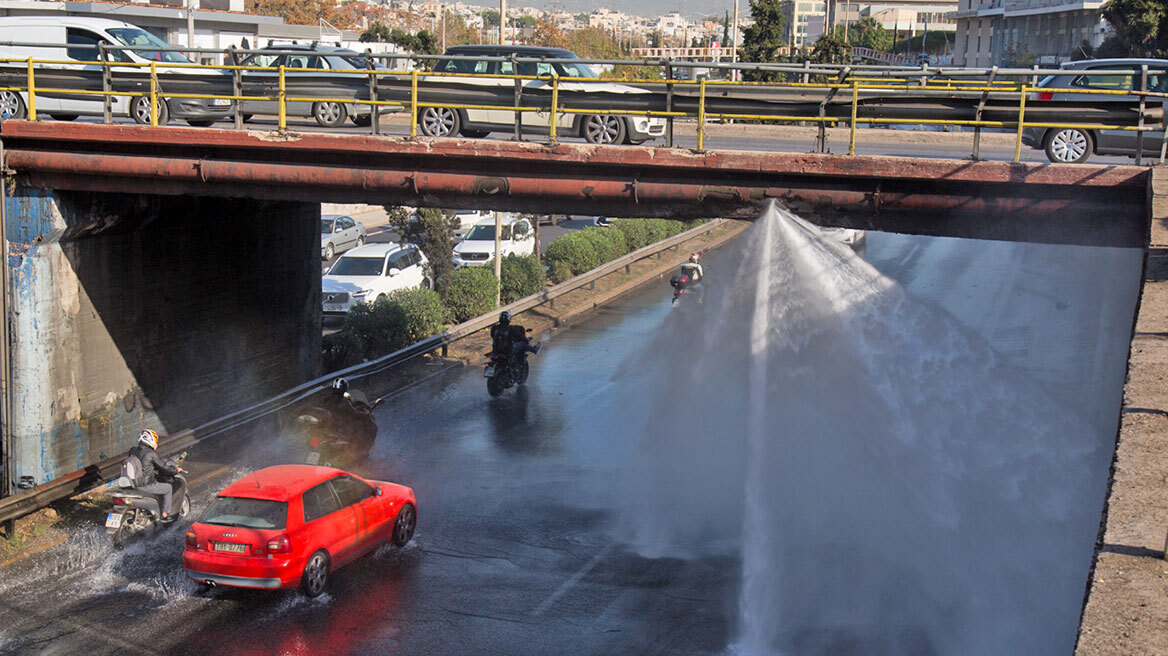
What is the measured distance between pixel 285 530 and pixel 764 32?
3640 centimetres

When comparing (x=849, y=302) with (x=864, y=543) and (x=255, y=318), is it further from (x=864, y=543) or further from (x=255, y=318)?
(x=255, y=318)

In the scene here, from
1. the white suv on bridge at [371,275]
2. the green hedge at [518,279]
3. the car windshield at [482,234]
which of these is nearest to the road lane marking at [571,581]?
the white suv on bridge at [371,275]

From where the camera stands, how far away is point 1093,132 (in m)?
14.0

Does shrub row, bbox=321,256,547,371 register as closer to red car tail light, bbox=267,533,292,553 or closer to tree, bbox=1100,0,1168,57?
red car tail light, bbox=267,533,292,553

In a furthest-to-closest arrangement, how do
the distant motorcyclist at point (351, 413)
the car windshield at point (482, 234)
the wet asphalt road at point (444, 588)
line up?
the car windshield at point (482, 234) < the distant motorcyclist at point (351, 413) < the wet asphalt road at point (444, 588)

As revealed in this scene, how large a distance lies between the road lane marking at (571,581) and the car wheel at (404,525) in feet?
7.57

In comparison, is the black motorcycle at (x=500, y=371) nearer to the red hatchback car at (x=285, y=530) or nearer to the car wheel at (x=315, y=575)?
the red hatchback car at (x=285, y=530)

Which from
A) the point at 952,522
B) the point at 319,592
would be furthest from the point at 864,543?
the point at 319,592

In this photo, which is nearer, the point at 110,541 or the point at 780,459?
the point at 780,459

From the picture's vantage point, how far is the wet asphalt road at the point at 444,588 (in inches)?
406

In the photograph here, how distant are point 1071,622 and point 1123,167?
524 cm

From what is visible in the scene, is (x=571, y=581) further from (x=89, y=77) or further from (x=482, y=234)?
(x=482, y=234)

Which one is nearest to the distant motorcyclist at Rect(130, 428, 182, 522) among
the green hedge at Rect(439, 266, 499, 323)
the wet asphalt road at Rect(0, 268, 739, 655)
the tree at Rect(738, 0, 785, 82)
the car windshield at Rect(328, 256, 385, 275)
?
the wet asphalt road at Rect(0, 268, 739, 655)

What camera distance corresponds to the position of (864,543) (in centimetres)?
1077
